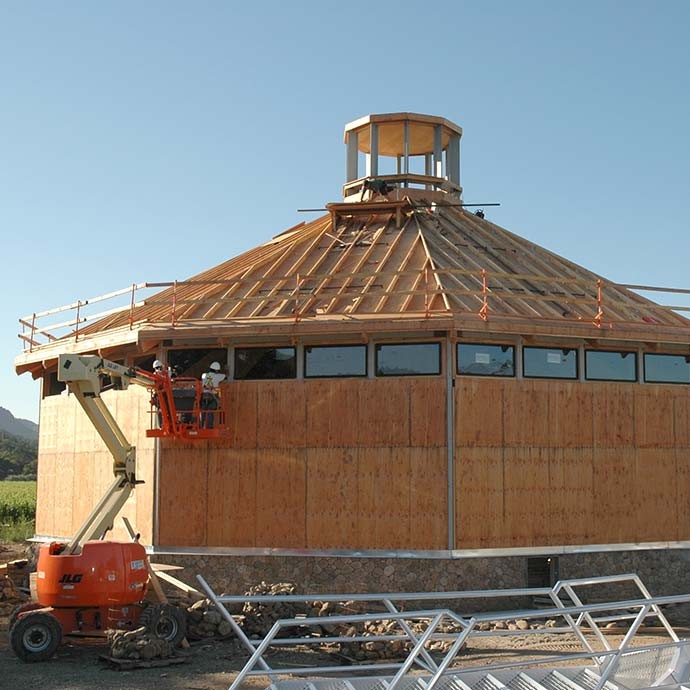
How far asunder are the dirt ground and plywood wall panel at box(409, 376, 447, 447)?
364cm

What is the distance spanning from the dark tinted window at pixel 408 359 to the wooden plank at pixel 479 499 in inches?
59.7

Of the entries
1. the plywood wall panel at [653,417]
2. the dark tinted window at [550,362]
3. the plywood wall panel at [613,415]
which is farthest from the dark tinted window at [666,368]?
the dark tinted window at [550,362]

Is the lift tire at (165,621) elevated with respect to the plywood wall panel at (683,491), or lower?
lower

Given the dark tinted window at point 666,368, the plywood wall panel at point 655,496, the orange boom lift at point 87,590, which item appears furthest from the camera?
the dark tinted window at point 666,368

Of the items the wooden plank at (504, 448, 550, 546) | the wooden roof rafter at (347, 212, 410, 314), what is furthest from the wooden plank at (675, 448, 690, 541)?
the wooden roof rafter at (347, 212, 410, 314)

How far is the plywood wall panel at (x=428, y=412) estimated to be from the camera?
17.3 meters

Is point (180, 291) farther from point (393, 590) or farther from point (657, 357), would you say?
point (657, 357)

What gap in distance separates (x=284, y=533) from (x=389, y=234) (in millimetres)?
7159

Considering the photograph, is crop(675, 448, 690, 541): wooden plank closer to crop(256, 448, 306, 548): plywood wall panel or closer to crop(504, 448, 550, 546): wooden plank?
crop(504, 448, 550, 546): wooden plank

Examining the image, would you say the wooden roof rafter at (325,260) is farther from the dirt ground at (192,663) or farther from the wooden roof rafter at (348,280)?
the dirt ground at (192,663)

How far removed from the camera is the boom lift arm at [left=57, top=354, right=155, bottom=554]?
14.4 metres

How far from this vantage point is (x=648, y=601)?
9.20 m

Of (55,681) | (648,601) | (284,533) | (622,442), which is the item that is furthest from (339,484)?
(648,601)

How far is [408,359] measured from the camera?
17.7m
